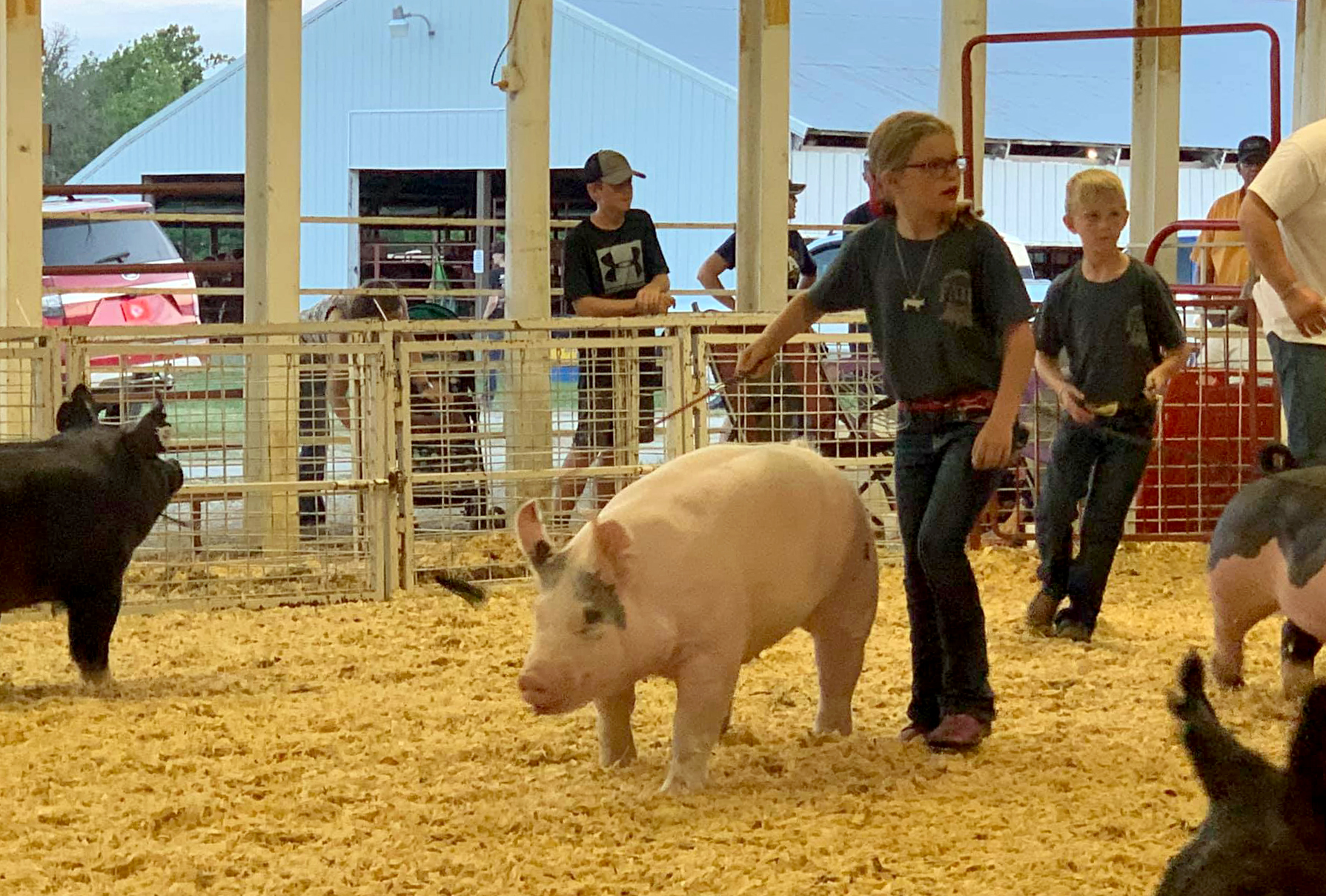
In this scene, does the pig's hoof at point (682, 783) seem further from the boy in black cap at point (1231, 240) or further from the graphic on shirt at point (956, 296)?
the boy in black cap at point (1231, 240)

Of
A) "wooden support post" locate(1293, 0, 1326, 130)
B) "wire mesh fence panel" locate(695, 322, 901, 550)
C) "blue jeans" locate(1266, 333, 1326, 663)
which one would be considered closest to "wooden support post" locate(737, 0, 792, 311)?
"wire mesh fence panel" locate(695, 322, 901, 550)

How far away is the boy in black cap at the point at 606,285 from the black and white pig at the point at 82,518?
2.25m

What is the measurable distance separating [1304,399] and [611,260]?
3.39 metres

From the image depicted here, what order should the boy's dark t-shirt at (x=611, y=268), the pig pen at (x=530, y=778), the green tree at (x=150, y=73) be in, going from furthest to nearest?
the green tree at (x=150, y=73)
the boy's dark t-shirt at (x=611, y=268)
the pig pen at (x=530, y=778)

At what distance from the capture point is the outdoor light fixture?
1530 centimetres

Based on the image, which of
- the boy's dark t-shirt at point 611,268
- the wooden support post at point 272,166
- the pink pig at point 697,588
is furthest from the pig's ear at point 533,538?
the wooden support post at point 272,166

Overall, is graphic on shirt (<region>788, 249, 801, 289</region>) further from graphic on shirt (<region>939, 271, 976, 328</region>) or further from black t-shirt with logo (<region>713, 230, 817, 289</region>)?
graphic on shirt (<region>939, 271, 976, 328</region>)

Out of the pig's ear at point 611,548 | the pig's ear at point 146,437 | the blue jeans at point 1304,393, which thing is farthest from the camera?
the pig's ear at point 146,437

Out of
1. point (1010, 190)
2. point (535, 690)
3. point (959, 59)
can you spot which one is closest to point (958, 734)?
point (535, 690)

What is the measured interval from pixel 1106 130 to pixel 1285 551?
32.9ft

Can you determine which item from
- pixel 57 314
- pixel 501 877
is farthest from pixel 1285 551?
pixel 57 314

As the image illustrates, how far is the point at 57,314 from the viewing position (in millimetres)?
10062

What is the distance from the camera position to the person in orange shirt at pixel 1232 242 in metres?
8.21

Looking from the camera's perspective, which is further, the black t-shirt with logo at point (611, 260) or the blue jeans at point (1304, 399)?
the black t-shirt with logo at point (611, 260)
